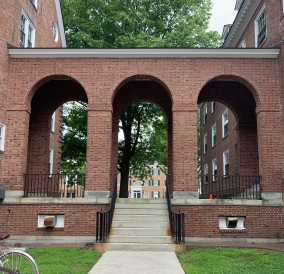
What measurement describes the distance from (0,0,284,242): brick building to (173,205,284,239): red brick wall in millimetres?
31

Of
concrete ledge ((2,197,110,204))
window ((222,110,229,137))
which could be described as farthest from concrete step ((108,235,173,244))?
window ((222,110,229,137))

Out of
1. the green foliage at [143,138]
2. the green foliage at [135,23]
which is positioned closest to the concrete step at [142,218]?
the green foliage at [143,138]

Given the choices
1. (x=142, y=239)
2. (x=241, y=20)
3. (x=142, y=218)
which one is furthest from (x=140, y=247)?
(x=241, y=20)

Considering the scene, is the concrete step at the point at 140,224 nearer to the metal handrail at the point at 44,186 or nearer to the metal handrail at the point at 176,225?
the metal handrail at the point at 176,225

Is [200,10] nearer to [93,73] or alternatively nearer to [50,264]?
[93,73]

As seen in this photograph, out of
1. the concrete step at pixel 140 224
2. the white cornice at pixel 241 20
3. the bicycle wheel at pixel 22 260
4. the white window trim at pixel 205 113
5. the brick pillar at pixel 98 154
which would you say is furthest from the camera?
the white window trim at pixel 205 113

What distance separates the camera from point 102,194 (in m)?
12.6

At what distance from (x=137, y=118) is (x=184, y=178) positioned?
9.87 metres

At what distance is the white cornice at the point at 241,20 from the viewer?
1685cm

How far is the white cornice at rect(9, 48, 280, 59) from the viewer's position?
43.7 ft

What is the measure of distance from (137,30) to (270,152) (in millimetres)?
13190

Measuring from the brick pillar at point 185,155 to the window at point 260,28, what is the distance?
18.0 ft

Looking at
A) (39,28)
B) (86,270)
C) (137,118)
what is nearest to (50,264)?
(86,270)

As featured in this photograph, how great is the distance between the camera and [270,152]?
506 inches
